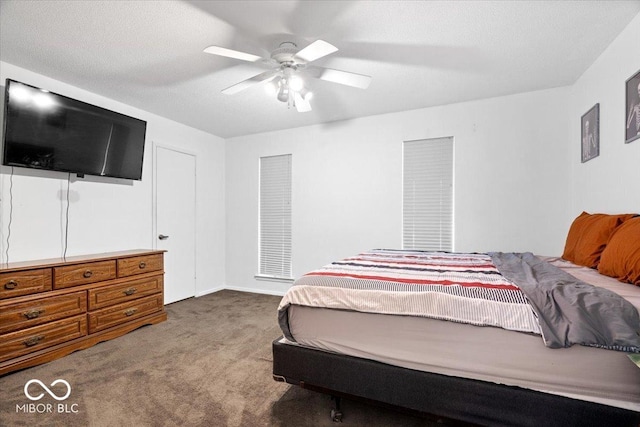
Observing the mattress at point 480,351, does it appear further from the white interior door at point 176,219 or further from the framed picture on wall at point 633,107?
the white interior door at point 176,219

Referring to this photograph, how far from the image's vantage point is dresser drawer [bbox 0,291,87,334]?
215cm

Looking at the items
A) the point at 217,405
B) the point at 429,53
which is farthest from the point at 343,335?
the point at 429,53

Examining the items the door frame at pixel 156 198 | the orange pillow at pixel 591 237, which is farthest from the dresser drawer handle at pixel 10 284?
the orange pillow at pixel 591 237

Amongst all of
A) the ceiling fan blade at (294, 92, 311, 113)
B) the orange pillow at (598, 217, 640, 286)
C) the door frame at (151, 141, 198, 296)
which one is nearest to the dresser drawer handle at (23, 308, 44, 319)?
the door frame at (151, 141, 198, 296)

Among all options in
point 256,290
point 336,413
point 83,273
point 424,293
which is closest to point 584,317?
point 424,293

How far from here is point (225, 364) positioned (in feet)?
7.56

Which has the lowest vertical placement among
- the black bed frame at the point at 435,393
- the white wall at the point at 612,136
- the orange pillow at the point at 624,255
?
the black bed frame at the point at 435,393

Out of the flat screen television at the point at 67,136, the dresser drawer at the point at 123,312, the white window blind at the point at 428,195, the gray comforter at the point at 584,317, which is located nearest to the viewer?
the gray comforter at the point at 584,317

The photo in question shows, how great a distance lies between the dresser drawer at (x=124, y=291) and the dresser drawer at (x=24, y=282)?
0.37 meters

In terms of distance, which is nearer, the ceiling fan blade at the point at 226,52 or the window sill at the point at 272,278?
the ceiling fan blade at the point at 226,52

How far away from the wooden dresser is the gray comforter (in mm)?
A: 3379

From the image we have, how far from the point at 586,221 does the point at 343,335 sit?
2.15m

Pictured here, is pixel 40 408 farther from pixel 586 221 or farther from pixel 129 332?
pixel 586 221

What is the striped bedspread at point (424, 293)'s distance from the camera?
4.30 ft
